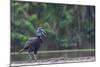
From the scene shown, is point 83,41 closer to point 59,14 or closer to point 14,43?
point 59,14

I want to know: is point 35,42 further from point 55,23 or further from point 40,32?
point 55,23

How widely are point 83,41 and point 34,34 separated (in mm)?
693

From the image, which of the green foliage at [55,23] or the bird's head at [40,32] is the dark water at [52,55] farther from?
the bird's head at [40,32]

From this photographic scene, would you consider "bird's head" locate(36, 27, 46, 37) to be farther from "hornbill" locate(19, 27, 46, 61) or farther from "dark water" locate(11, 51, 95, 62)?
"dark water" locate(11, 51, 95, 62)

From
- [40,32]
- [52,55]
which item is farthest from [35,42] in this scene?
[52,55]

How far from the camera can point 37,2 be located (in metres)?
2.95

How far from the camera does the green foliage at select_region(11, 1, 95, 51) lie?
287 cm

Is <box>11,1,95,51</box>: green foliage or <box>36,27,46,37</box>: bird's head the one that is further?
<box>36,27,46,37</box>: bird's head

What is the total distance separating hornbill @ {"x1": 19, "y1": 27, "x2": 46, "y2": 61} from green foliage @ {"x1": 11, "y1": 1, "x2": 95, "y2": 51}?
0.05 m

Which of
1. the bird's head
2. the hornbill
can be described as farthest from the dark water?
the bird's head

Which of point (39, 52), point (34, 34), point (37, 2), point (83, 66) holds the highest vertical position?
point (37, 2)
